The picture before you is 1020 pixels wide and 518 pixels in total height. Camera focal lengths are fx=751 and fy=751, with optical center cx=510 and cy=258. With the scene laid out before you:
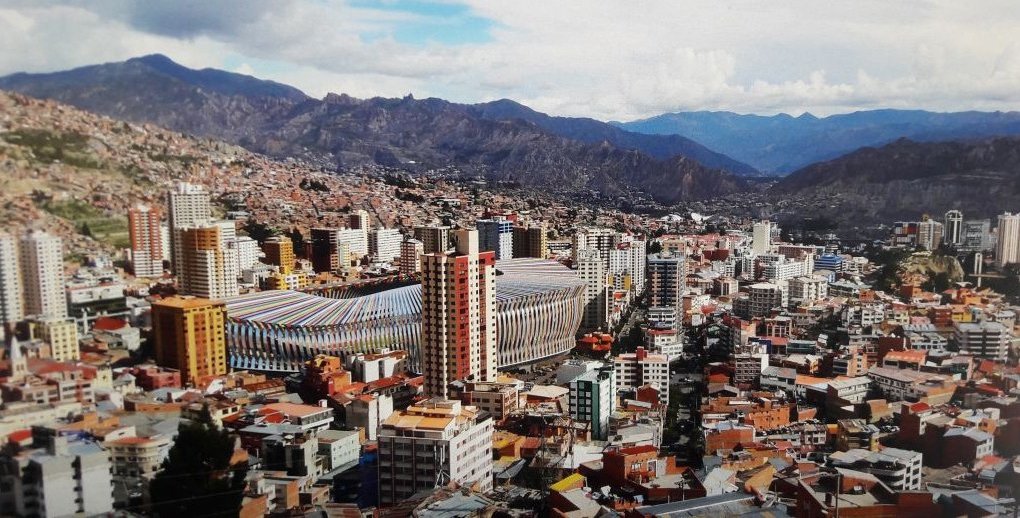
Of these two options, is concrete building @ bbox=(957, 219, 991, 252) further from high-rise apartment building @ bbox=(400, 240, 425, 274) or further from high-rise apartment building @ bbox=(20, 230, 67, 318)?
high-rise apartment building @ bbox=(20, 230, 67, 318)

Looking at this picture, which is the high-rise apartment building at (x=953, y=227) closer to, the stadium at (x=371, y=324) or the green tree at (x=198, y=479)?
the stadium at (x=371, y=324)

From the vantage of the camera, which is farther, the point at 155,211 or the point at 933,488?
the point at 155,211

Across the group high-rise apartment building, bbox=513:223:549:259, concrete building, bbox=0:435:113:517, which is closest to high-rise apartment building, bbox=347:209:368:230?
high-rise apartment building, bbox=513:223:549:259

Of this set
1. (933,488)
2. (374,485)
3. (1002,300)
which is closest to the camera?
(933,488)

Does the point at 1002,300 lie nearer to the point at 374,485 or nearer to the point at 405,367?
the point at 405,367

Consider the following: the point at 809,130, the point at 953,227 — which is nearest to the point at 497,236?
the point at 953,227

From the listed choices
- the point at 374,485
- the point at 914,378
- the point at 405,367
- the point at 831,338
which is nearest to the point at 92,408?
the point at 374,485
